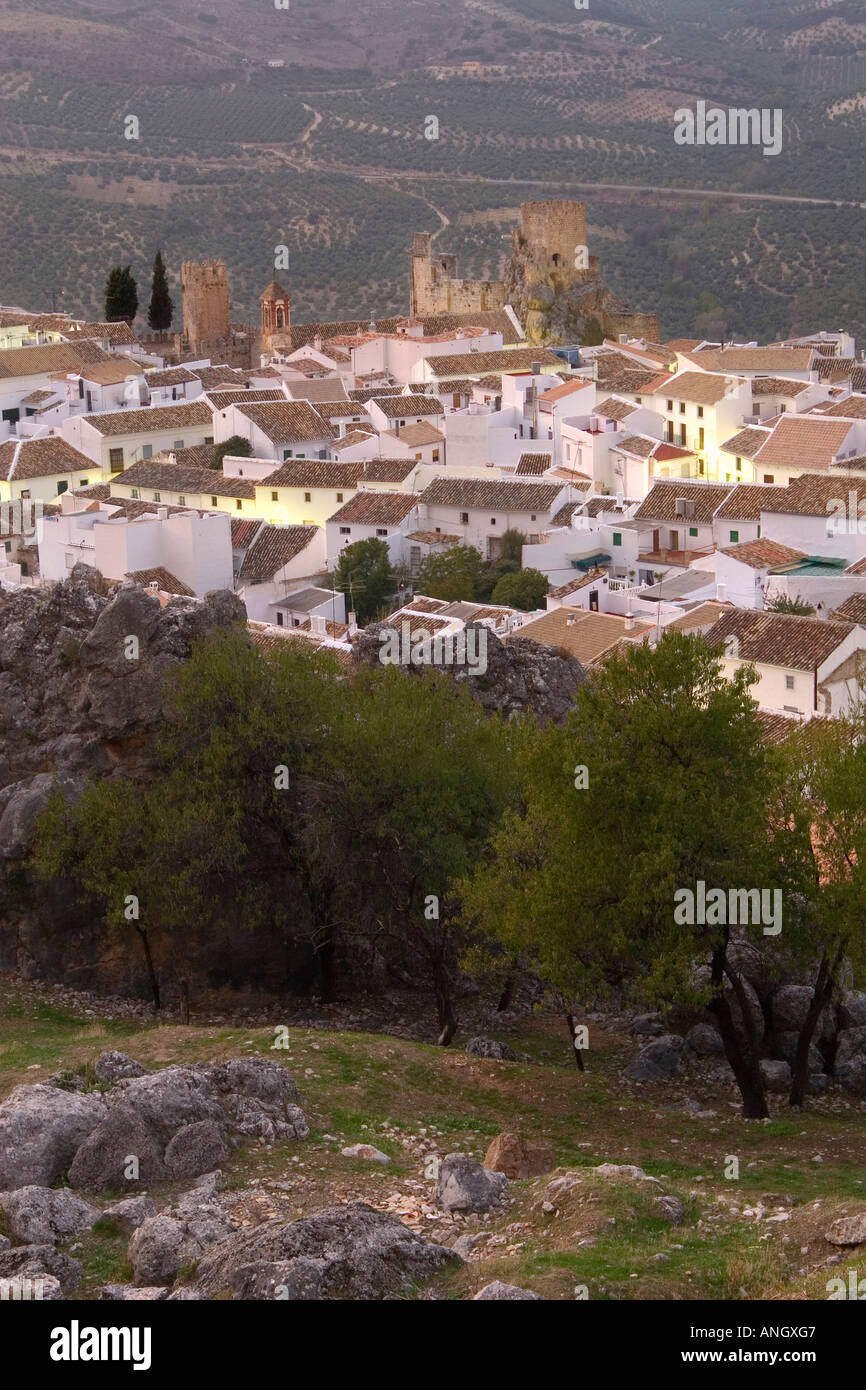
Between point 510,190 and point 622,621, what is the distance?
243 feet

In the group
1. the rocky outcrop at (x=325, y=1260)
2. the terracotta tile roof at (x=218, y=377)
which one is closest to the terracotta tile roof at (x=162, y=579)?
the rocky outcrop at (x=325, y=1260)

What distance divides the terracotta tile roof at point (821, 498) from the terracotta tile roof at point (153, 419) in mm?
18696

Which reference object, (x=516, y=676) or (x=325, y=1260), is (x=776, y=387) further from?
(x=325, y=1260)

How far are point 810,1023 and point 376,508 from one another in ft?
105

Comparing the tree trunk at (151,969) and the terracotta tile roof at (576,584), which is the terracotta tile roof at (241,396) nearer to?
the terracotta tile roof at (576,584)

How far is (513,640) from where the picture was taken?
26.2 m

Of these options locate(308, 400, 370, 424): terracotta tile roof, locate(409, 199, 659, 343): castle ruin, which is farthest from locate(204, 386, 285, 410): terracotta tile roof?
locate(409, 199, 659, 343): castle ruin

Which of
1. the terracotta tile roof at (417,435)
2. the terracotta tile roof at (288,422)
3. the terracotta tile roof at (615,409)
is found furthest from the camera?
the terracotta tile roof at (615,409)

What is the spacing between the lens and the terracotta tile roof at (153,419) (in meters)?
53.9

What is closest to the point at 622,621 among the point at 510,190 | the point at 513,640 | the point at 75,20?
the point at 513,640

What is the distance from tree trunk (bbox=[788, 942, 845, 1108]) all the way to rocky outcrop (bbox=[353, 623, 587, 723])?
7.11 metres

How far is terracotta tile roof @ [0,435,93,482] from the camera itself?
5047 centimetres

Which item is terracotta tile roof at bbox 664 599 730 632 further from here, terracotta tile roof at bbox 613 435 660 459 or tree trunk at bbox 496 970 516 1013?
tree trunk at bbox 496 970 516 1013

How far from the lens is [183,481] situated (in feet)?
163
